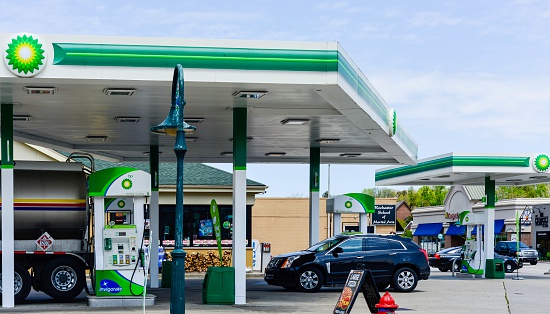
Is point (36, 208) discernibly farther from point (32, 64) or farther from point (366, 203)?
point (366, 203)

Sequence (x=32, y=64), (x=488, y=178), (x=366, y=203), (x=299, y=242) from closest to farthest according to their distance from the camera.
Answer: (x=32, y=64), (x=366, y=203), (x=488, y=178), (x=299, y=242)

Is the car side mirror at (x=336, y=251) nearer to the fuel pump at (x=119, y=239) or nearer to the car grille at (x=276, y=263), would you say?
the car grille at (x=276, y=263)

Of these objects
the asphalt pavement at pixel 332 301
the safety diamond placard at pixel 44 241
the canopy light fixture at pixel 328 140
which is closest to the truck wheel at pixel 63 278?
the asphalt pavement at pixel 332 301

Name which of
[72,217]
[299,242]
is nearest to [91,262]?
[72,217]

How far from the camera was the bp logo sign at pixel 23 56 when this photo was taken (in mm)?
18359

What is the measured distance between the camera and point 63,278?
886 inches

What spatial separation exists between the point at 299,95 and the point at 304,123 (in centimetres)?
517

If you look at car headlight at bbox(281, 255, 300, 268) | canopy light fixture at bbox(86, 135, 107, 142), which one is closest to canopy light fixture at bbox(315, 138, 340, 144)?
car headlight at bbox(281, 255, 300, 268)

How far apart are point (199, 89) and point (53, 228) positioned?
556cm

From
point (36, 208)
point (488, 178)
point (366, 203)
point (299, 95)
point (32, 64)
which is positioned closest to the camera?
point (32, 64)

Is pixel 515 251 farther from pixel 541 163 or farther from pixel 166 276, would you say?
pixel 166 276

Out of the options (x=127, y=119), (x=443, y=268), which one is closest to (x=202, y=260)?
(x=443, y=268)

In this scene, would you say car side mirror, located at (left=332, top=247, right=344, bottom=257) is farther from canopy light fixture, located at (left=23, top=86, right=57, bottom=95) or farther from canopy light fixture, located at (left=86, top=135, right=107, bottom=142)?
canopy light fixture, located at (left=23, top=86, right=57, bottom=95)

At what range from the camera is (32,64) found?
18391mm
